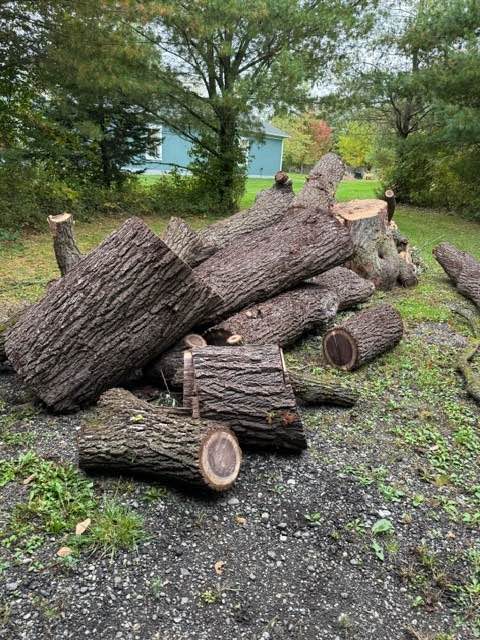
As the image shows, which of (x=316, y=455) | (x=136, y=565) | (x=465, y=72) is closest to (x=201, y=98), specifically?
(x=465, y=72)

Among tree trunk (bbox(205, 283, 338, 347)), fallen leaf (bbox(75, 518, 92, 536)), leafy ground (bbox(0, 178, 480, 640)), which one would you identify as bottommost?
leafy ground (bbox(0, 178, 480, 640))

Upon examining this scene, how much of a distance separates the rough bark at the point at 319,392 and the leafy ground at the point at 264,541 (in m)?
0.10

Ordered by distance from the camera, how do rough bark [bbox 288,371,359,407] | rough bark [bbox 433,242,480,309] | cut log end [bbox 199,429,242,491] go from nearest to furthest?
cut log end [bbox 199,429,242,491] < rough bark [bbox 288,371,359,407] < rough bark [bbox 433,242,480,309]

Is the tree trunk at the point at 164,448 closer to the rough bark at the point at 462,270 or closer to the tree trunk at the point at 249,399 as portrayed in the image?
the tree trunk at the point at 249,399

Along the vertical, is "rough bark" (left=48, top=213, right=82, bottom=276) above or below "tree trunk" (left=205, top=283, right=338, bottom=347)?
above

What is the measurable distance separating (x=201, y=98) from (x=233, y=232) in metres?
7.24

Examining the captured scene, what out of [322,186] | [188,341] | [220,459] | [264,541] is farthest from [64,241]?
[322,186]

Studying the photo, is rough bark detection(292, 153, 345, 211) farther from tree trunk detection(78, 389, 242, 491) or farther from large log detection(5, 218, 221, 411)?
tree trunk detection(78, 389, 242, 491)

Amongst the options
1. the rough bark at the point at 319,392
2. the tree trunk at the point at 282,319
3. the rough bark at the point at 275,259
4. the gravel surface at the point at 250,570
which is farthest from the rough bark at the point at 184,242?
the gravel surface at the point at 250,570

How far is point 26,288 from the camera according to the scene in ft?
20.9

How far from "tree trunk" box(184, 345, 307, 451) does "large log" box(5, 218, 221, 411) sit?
0.60 metres

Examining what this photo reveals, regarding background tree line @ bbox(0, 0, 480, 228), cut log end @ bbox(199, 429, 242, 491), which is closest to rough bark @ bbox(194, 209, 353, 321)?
cut log end @ bbox(199, 429, 242, 491)

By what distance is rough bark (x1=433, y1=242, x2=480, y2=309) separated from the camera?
6492 millimetres

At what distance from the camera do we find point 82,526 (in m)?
2.28
